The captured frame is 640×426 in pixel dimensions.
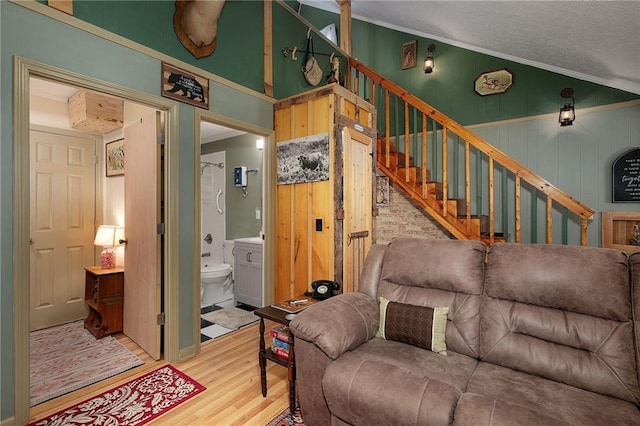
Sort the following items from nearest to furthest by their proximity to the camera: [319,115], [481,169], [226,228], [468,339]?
[468,339] → [319,115] → [481,169] → [226,228]

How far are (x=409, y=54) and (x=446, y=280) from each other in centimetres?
445

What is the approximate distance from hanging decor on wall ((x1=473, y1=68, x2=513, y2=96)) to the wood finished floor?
14.7 feet

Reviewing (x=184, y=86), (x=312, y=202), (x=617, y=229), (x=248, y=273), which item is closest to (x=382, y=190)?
(x=312, y=202)

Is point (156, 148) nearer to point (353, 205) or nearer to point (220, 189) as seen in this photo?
point (353, 205)

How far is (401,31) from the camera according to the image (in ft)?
16.9

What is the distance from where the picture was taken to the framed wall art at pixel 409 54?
503cm

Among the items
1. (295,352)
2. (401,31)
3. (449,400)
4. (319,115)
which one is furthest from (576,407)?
(401,31)

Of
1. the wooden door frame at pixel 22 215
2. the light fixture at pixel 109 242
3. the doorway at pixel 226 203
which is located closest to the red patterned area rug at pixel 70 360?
the wooden door frame at pixel 22 215

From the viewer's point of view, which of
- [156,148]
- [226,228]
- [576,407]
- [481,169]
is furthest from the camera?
[226,228]

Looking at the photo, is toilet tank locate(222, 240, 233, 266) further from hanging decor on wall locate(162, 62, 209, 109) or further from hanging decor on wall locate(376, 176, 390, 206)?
hanging decor on wall locate(162, 62, 209, 109)

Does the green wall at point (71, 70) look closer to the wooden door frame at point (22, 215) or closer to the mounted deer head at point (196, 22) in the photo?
the wooden door frame at point (22, 215)

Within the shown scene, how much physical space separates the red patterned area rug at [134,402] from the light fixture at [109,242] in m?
1.42

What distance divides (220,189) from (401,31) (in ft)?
13.1

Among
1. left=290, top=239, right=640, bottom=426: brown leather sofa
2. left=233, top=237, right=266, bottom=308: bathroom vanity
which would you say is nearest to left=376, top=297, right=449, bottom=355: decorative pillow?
left=290, top=239, right=640, bottom=426: brown leather sofa
